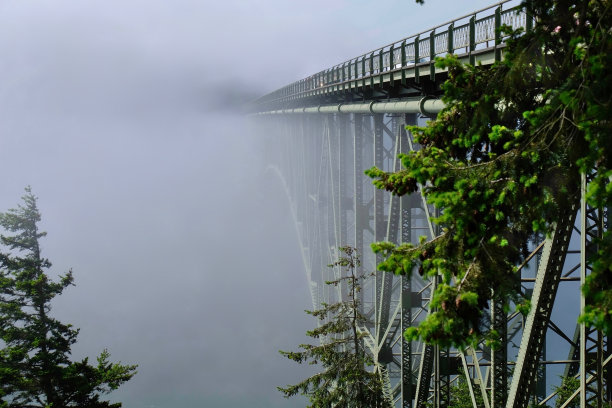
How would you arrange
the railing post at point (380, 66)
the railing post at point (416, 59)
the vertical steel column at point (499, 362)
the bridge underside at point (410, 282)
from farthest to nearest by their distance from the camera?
1. the railing post at point (380, 66)
2. the railing post at point (416, 59)
3. the vertical steel column at point (499, 362)
4. the bridge underside at point (410, 282)

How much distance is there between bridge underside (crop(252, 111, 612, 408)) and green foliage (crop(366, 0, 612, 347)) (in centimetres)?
65

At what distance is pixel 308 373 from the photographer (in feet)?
203

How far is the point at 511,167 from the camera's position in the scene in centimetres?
632

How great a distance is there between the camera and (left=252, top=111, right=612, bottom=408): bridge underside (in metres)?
7.92

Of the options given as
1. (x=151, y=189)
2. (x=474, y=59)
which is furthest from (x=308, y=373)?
(x=151, y=189)

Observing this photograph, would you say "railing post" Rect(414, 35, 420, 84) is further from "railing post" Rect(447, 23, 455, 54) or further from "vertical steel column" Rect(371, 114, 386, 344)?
"vertical steel column" Rect(371, 114, 386, 344)

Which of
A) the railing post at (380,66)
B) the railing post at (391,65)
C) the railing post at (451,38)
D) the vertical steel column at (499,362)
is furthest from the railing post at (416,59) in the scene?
the vertical steel column at (499,362)

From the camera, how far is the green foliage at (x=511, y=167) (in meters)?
5.43

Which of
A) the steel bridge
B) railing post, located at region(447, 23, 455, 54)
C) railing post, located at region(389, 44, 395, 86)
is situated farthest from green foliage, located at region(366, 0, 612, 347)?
railing post, located at region(389, 44, 395, 86)

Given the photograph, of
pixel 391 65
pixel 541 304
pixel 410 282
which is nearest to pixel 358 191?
pixel 391 65

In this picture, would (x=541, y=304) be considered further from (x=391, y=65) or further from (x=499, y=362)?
(x=391, y=65)

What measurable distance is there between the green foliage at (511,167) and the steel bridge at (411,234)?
64cm

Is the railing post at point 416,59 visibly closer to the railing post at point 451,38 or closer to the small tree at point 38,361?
the railing post at point 451,38

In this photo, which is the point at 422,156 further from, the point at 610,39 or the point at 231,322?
the point at 231,322
